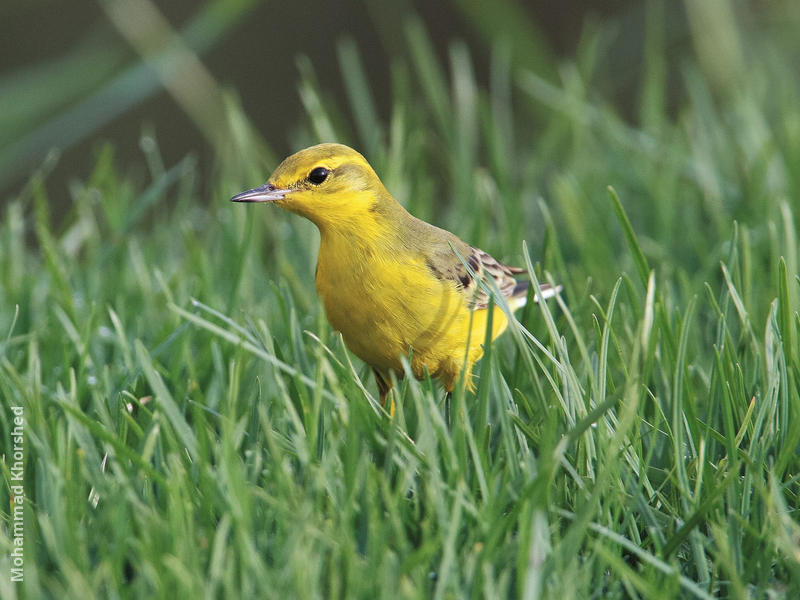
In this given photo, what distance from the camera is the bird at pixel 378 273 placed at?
246 cm

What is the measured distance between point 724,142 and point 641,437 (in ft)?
8.85

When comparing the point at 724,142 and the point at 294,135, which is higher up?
the point at 294,135

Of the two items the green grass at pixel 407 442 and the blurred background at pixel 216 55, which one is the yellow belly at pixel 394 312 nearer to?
the green grass at pixel 407 442

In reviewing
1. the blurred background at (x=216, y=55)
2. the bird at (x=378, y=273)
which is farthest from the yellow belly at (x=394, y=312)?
the blurred background at (x=216, y=55)

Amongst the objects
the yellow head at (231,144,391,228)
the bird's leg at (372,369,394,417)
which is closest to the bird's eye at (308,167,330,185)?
the yellow head at (231,144,391,228)

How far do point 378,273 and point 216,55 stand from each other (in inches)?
263

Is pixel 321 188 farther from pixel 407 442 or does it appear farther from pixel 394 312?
pixel 407 442

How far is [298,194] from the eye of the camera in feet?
8.44

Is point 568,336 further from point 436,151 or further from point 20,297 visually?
point 436,151

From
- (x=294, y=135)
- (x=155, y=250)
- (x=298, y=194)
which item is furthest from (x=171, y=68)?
(x=298, y=194)

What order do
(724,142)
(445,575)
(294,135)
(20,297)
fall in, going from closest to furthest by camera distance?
(445,575), (20,297), (724,142), (294,135)

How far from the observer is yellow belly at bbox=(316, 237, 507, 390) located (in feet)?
8.04

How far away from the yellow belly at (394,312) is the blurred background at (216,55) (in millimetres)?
1256

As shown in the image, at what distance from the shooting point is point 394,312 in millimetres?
2455
